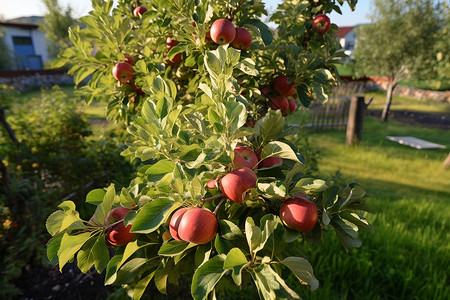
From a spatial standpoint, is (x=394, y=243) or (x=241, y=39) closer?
(x=241, y=39)

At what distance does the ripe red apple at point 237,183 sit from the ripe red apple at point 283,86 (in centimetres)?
102

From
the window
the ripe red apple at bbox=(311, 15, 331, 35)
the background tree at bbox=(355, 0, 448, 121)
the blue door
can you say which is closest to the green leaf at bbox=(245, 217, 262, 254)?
the ripe red apple at bbox=(311, 15, 331, 35)

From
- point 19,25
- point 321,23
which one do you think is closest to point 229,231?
point 321,23

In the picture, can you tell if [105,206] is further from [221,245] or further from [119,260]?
[221,245]

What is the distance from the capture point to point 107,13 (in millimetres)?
1727

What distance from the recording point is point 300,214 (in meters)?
0.86

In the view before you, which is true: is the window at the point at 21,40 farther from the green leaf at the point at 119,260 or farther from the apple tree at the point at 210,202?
the green leaf at the point at 119,260

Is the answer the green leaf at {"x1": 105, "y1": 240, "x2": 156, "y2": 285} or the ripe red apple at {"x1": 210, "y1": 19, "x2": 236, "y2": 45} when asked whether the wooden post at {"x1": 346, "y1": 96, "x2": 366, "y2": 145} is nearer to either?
the ripe red apple at {"x1": 210, "y1": 19, "x2": 236, "y2": 45}

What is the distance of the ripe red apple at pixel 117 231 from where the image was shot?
0.99 m

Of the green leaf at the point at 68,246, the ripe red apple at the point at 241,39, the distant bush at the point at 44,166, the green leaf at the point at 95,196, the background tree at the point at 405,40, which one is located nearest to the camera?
the green leaf at the point at 68,246

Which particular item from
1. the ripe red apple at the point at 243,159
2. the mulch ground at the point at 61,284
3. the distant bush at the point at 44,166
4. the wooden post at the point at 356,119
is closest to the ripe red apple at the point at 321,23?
the ripe red apple at the point at 243,159

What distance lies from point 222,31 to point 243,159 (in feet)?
2.35

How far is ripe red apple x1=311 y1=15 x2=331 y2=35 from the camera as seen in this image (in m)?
1.88

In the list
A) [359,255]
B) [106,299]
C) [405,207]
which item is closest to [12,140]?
[106,299]
